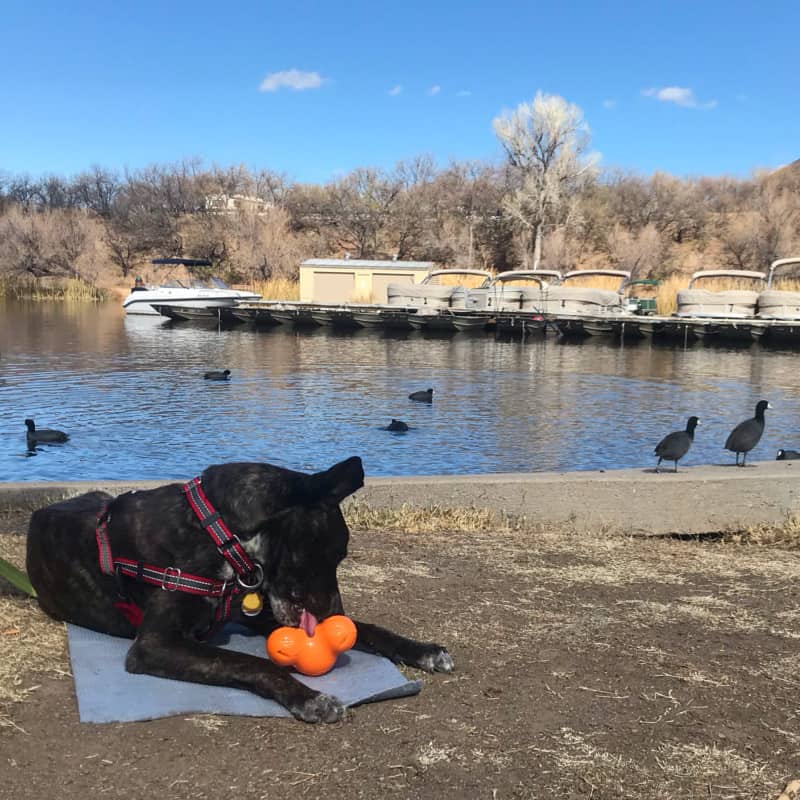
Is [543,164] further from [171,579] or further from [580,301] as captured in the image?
[171,579]

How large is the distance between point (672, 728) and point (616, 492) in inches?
152

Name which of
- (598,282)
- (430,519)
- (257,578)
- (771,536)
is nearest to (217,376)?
(430,519)

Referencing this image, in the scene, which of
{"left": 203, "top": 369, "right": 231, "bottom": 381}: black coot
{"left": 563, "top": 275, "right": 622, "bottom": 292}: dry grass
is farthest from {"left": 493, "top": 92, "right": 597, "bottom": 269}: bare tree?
{"left": 203, "top": 369, "right": 231, "bottom": 381}: black coot

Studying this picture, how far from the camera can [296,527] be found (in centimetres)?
344

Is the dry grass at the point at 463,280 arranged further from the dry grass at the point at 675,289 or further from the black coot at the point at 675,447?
the black coot at the point at 675,447

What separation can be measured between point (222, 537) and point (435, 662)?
3.52 ft

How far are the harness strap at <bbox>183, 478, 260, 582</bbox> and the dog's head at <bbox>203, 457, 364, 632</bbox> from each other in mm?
41

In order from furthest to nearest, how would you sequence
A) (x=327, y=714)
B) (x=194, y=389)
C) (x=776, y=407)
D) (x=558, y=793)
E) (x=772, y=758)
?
1. (x=194, y=389)
2. (x=776, y=407)
3. (x=327, y=714)
4. (x=772, y=758)
5. (x=558, y=793)

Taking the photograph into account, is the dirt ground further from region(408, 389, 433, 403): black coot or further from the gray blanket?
region(408, 389, 433, 403): black coot

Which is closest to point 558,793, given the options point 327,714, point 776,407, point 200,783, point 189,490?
point 327,714

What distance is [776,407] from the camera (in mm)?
21250

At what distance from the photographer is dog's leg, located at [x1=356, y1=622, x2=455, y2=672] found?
3.81 metres

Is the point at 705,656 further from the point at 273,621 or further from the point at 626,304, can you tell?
the point at 626,304

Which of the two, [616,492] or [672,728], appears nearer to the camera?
[672,728]
